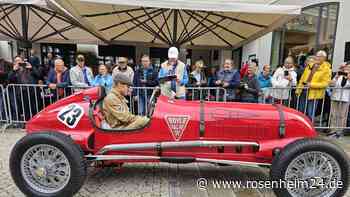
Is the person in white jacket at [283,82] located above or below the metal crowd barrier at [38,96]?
above

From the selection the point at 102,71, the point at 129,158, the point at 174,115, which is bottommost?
the point at 129,158

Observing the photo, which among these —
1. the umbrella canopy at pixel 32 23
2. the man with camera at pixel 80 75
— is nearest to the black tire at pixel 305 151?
the man with camera at pixel 80 75

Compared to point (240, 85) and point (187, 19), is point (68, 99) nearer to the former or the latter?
point (240, 85)

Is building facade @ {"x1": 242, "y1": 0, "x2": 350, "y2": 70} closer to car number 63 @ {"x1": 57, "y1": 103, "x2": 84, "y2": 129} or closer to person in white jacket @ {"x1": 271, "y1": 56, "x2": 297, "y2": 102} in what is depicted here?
person in white jacket @ {"x1": 271, "y1": 56, "x2": 297, "y2": 102}

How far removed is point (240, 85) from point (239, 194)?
2665 millimetres

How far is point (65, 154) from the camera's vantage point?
9.56ft

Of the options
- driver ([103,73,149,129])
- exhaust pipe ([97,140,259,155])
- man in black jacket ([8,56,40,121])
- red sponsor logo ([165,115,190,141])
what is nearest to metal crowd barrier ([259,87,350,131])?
exhaust pipe ([97,140,259,155])

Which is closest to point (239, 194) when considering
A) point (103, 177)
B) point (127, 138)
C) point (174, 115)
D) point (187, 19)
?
point (174, 115)

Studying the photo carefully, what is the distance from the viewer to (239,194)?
332 centimetres

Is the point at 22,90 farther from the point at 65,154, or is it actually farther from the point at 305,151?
the point at 305,151

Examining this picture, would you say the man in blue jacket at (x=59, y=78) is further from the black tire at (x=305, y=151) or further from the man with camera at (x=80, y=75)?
the black tire at (x=305, y=151)

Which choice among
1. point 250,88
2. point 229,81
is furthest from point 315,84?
point 229,81

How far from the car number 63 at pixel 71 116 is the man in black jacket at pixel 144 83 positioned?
249 cm

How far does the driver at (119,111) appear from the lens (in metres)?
3.23
